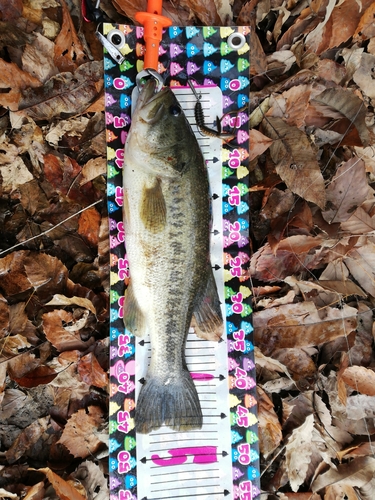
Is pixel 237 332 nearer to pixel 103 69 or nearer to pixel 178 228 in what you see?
pixel 178 228

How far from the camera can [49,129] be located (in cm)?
238

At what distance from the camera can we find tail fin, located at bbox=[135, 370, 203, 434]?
2.32 metres

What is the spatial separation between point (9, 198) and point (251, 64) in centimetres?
181

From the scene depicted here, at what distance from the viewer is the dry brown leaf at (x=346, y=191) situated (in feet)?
8.16

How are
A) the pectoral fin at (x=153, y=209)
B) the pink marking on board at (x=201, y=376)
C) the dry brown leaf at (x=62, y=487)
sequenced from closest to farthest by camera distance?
the pectoral fin at (x=153, y=209)
the dry brown leaf at (x=62, y=487)
the pink marking on board at (x=201, y=376)

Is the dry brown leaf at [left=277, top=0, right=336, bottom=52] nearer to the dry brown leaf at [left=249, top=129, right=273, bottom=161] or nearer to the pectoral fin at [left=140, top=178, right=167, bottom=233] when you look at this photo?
the dry brown leaf at [left=249, top=129, right=273, bottom=161]

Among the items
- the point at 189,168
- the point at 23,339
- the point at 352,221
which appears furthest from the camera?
the point at 352,221

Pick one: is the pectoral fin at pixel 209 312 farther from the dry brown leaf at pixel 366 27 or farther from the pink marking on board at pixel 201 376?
the dry brown leaf at pixel 366 27

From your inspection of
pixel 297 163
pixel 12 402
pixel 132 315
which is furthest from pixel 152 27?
pixel 12 402

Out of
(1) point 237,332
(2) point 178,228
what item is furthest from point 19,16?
(1) point 237,332

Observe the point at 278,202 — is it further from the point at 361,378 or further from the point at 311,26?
the point at 361,378

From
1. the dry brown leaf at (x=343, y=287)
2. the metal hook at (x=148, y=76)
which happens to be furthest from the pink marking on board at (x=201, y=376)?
the metal hook at (x=148, y=76)

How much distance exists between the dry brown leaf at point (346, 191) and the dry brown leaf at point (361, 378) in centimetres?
98

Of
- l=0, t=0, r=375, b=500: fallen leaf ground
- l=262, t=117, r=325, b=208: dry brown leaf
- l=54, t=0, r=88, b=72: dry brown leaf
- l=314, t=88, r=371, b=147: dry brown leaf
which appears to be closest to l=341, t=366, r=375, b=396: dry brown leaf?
l=0, t=0, r=375, b=500: fallen leaf ground
